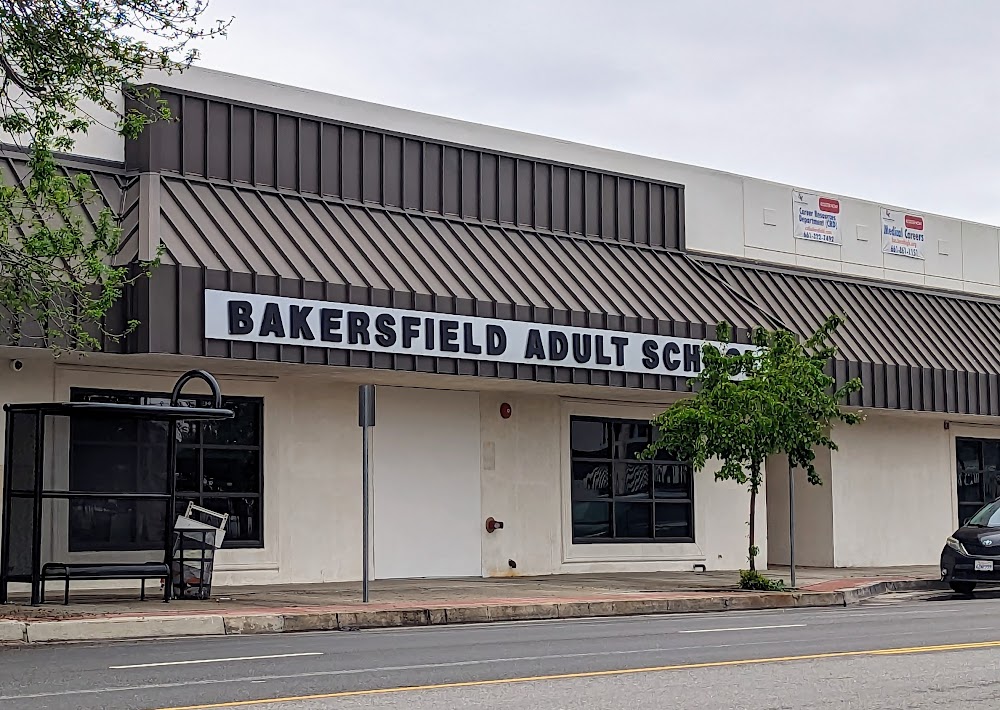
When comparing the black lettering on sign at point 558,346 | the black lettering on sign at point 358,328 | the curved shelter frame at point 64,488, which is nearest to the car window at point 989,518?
the black lettering on sign at point 558,346

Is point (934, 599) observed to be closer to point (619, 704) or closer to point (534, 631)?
point (534, 631)

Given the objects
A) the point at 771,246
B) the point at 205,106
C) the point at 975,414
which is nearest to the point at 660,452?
the point at 771,246

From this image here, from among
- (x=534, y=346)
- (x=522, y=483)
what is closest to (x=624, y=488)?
(x=522, y=483)

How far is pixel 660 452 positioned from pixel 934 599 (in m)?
5.59

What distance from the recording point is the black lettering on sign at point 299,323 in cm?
1905

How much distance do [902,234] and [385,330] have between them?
15.5 m

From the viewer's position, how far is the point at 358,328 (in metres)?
19.8

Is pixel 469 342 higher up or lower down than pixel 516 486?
higher up

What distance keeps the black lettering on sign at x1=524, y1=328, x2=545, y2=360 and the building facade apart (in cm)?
3

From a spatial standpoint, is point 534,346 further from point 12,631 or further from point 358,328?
point 12,631

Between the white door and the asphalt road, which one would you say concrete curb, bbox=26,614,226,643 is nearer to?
the asphalt road

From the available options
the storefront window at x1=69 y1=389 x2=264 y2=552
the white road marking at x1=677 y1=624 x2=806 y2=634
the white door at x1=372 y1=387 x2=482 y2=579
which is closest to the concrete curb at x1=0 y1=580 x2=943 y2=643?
the storefront window at x1=69 y1=389 x2=264 y2=552

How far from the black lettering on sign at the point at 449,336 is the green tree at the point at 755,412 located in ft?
11.2

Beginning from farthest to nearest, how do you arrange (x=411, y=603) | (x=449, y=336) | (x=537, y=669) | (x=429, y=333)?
(x=449, y=336) → (x=429, y=333) → (x=411, y=603) → (x=537, y=669)
